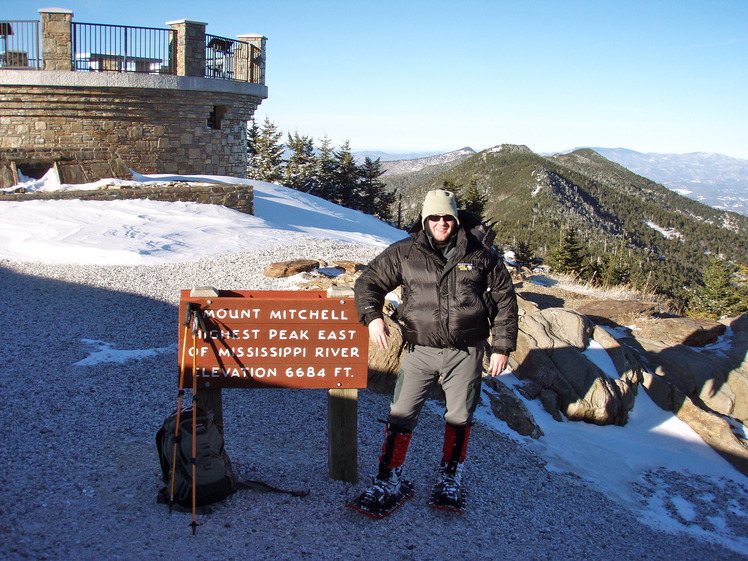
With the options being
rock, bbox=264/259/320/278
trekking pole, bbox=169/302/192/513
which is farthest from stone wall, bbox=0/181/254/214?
trekking pole, bbox=169/302/192/513

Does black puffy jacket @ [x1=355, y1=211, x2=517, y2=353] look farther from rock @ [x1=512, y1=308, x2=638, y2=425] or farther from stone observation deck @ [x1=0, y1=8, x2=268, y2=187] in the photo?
stone observation deck @ [x1=0, y1=8, x2=268, y2=187]

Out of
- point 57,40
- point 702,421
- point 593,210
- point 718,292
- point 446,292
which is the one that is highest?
point 57,40

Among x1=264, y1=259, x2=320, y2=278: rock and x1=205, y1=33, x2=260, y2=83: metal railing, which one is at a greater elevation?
x1=205, y1=33, x2=260, y2=83: metal railing

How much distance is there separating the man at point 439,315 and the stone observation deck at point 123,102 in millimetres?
12282

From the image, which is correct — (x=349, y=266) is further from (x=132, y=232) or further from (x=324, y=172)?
(x=324, y=172)

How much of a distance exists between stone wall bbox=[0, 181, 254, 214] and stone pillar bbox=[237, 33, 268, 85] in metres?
7.22

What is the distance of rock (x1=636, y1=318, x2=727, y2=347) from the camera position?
1085 centimetres

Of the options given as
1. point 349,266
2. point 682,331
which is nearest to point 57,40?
point 349,266

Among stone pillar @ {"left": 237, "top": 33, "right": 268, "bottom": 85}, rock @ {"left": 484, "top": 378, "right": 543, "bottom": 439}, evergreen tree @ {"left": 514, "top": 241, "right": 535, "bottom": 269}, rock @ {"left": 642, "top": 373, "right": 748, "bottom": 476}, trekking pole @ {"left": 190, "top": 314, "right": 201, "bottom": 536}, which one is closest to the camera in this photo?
trekking pole @ {"left": 190, "top": 314, "right": 201, "bottom": 536}

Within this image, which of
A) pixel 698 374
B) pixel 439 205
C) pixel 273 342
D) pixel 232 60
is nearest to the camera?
pixel 439 205

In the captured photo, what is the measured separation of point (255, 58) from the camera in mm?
20531

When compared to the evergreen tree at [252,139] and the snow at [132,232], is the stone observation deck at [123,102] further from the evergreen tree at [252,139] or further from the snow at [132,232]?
the evergreen tree at [252,139]

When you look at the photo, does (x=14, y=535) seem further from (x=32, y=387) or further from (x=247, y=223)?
(x=247, y=223)

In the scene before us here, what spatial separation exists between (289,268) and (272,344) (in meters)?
5.69
